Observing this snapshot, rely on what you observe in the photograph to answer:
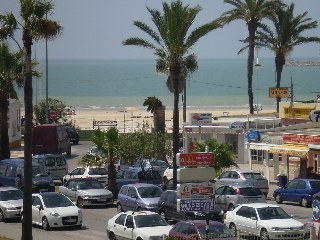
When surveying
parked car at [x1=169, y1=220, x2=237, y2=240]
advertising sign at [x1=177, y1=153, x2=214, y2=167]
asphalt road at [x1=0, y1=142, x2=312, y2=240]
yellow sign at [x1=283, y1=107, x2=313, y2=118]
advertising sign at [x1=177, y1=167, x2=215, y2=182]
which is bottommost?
asphalt road at [x1=0, y1=142, x2=312, y2=240]

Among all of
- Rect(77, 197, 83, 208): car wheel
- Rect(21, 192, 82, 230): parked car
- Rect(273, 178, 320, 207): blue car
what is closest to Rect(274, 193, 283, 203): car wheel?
Rect(273, 178, 320, 207): blue car

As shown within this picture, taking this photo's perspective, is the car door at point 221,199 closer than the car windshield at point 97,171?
Yes

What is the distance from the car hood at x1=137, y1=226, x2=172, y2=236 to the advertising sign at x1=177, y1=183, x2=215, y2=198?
2.40 m

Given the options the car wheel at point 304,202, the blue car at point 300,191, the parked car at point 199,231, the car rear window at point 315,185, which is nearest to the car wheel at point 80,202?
the blue car at point 300,191

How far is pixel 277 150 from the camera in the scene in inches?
1866

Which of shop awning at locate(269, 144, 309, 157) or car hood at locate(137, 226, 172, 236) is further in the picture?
shop awning at locate(269, 144, 309, 157)

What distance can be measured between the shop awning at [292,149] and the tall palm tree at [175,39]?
688 cm

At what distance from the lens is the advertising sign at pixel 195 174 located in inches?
1000

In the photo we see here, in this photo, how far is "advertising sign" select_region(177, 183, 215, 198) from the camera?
2511 centimetres

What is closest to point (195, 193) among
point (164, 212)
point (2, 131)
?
point (164, 212)

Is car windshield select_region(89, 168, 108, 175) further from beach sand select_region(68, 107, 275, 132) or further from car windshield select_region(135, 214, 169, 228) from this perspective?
beach sand select_region(68, 107, 275, 132)

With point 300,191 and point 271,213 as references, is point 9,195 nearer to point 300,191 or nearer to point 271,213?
point 271,213

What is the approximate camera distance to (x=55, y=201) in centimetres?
3381

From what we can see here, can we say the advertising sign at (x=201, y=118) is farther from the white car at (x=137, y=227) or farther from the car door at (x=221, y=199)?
the white car at (x=137, y=227)
